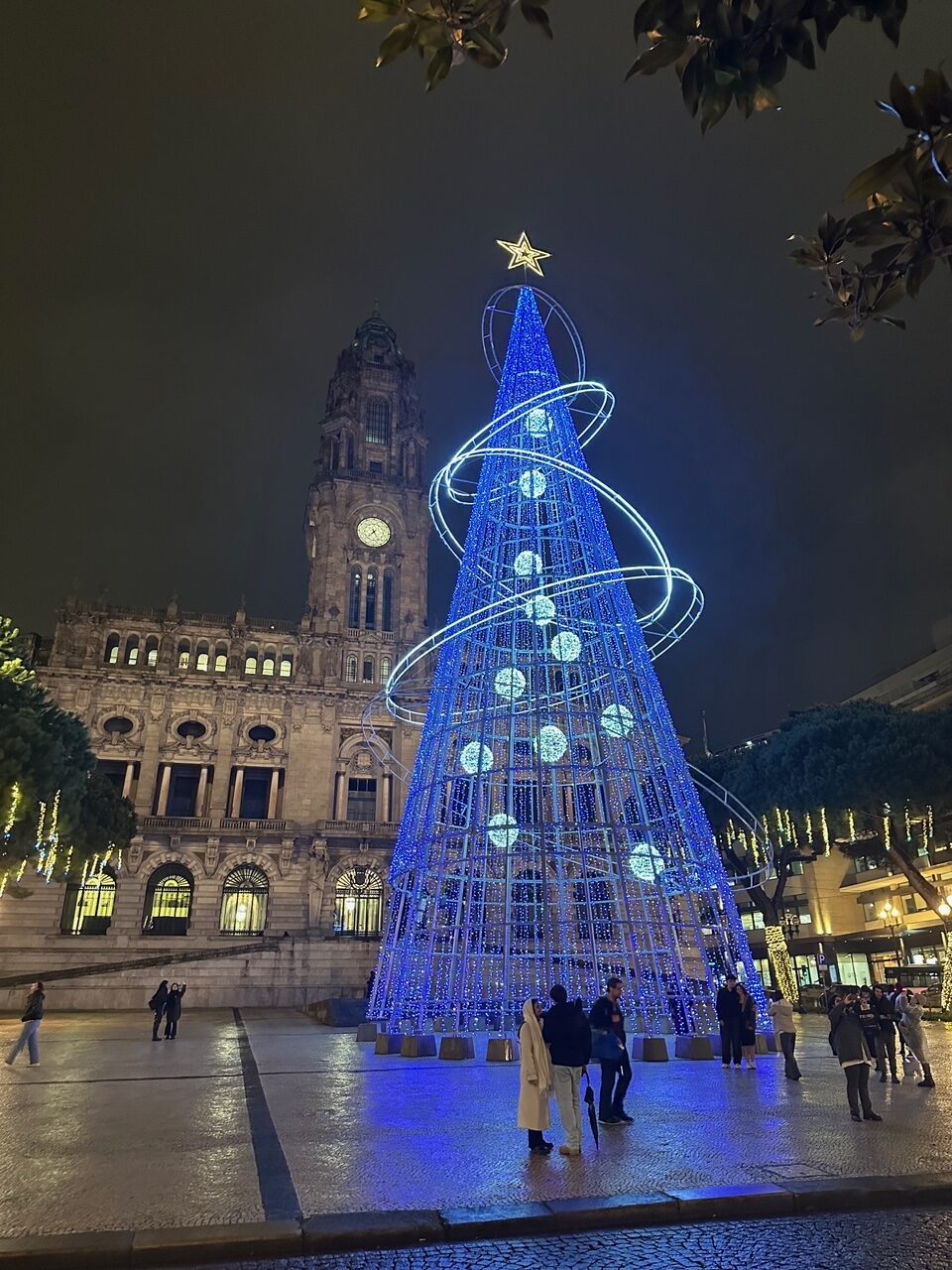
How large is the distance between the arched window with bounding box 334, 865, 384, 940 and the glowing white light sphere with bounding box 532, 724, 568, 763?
132 ft

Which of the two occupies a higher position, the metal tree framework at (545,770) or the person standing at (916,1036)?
the metal tree framework at (545,770)

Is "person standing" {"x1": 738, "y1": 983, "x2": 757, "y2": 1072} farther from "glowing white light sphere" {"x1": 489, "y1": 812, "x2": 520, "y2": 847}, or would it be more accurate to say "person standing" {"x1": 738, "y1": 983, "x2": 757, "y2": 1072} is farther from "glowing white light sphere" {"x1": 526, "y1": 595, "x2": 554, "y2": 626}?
"glowing white light sphere" {"x1": 526, "y1": 595, "x2": 554, "y2": 626}

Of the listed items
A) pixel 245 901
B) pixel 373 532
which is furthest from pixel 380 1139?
pixel 373 532

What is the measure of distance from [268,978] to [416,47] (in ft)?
163

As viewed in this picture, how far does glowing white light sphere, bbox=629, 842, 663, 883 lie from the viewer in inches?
641

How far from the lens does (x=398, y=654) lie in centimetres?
6309

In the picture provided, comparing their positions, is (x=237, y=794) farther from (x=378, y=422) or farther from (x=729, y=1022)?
(x=729, y=1022)

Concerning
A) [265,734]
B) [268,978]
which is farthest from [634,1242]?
[265,734]

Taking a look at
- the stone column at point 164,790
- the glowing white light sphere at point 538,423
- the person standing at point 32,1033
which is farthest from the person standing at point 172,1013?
the stone column at point 164,790

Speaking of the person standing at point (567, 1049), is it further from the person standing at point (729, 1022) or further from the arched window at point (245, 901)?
the arched window at point (245, 901)

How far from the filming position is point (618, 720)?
57.2 ft

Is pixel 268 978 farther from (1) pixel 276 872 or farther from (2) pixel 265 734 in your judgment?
(2) pixel 265 734

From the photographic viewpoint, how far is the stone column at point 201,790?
54909 millimetres

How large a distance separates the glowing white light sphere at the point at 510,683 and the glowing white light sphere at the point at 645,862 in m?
3.97
